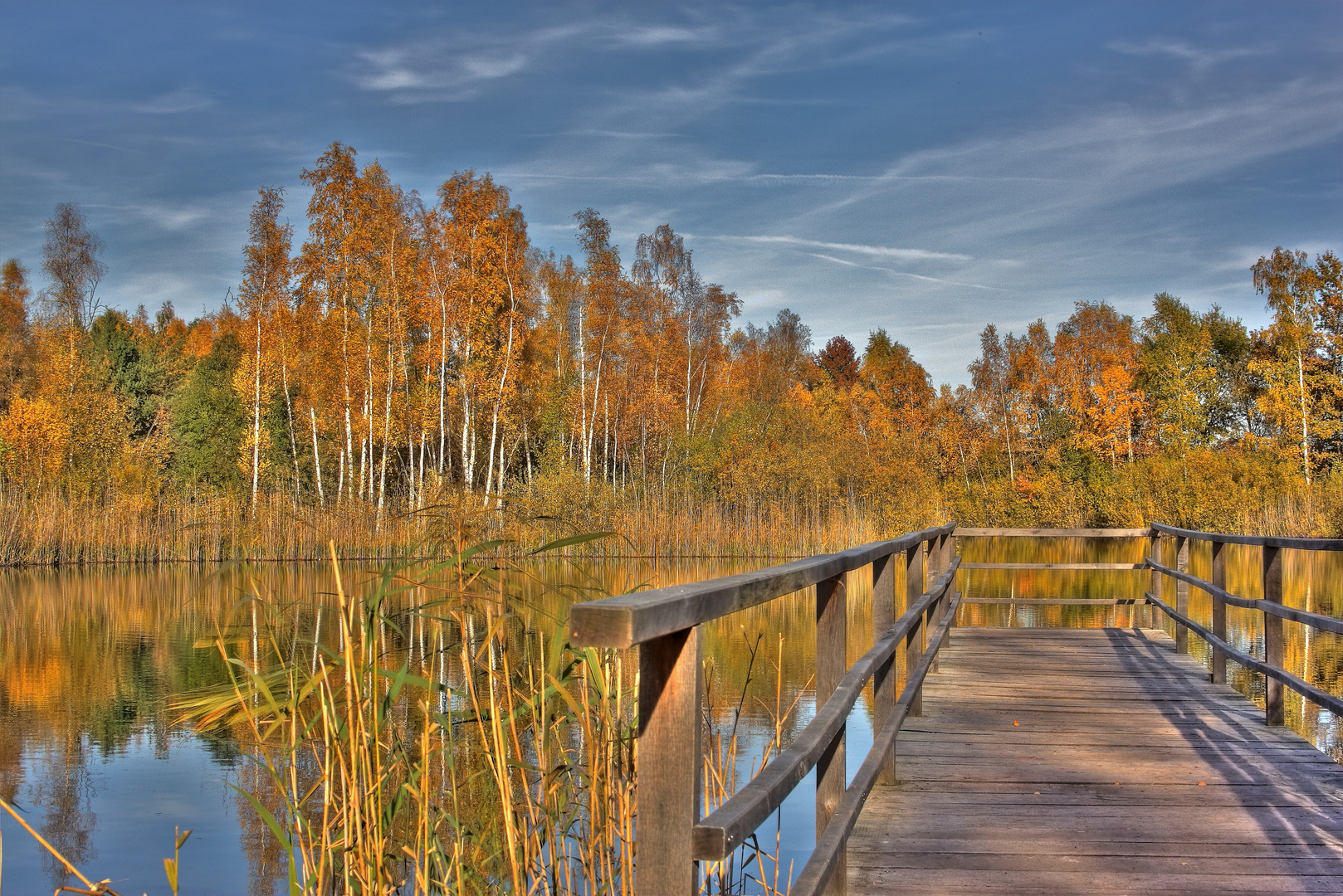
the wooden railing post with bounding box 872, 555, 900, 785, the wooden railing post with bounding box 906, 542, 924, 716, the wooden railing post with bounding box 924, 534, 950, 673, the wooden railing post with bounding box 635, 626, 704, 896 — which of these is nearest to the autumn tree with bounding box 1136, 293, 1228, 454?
the wooden railing post with bounding box 924, 534, 950, 673

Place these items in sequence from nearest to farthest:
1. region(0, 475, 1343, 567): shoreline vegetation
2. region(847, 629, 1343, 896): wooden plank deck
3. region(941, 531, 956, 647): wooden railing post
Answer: region(847, 629, 1343, 896): wooden plank deck
region(941, 531, 956, 647): wooden railing post
region(0, 475, 1343, 567): shoreline vegetation

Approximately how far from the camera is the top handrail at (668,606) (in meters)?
1.23

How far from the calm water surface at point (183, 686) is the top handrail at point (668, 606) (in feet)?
3.89

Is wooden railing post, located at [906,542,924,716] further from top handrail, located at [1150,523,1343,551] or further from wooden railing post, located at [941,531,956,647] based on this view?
wooden railing post, located at [941,531,956,647]

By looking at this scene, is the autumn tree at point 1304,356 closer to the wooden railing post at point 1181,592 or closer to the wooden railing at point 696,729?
the wooden railing post at point 1181,592

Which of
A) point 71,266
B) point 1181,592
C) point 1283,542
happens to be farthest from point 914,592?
point 71,266

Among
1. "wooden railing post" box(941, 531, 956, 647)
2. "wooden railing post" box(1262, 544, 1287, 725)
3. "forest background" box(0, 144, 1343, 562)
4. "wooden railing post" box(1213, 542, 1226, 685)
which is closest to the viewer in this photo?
"wooden railing post" box(1262, 544, 1287, 725)

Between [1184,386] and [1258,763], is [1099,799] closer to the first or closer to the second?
[1258,763]

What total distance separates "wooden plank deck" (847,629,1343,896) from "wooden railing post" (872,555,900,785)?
11cm

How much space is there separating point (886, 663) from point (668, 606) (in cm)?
255

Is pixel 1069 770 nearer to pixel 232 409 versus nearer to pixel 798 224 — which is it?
pixel 232 409

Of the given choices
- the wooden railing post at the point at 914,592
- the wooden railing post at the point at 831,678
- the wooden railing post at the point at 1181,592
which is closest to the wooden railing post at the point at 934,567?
the wooden railing post at the point at 914,592

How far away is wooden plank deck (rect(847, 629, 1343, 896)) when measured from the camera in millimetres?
3012

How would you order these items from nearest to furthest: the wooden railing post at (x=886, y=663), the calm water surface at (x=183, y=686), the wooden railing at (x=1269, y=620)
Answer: the wooden railing post at (x=886, y=663)
the wooden railing at (x=1269, y=620)
the calm water surface at (x=183, y=686)
